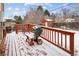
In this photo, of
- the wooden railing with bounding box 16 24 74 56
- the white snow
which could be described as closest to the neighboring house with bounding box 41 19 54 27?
the wooden railing with bounding box 16 24 74 56

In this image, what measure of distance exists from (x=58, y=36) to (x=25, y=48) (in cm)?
31

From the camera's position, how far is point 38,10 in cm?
157

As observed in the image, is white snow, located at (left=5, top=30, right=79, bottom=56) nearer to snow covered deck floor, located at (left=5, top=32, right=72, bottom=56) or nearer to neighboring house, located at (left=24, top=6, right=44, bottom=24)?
snow covered deck floor, located at (left=5, top=32, right=72, bottom=56)

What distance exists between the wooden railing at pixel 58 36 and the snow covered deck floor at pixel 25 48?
0.04m

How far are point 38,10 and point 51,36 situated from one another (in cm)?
26

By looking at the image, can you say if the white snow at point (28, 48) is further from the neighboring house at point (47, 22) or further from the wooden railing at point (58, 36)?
the neighboring house at point (47, 22)

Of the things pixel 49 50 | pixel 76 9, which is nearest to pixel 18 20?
pixel 49 50

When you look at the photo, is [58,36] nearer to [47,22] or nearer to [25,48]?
[47,22]

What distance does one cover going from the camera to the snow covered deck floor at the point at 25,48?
1557 millimetres

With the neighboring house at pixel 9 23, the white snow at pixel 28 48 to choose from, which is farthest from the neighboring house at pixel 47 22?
the neighboring house at pixel 9 23

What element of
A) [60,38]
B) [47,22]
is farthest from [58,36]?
[47,22]

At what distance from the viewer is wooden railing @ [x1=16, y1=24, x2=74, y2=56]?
1.53 meters

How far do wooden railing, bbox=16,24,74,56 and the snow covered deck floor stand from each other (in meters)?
0.04

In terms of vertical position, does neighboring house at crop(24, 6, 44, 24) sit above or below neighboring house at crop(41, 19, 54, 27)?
above
